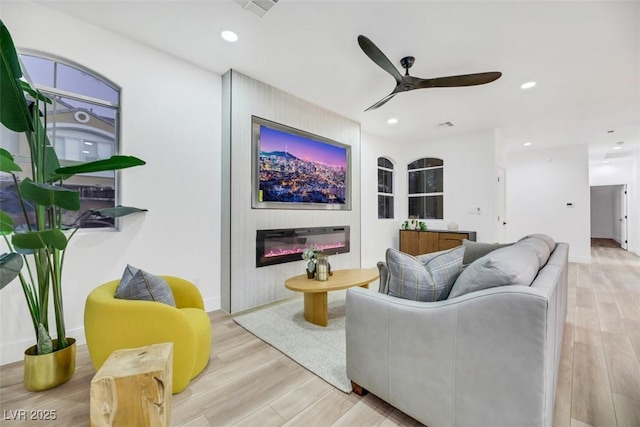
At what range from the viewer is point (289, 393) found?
169 cm

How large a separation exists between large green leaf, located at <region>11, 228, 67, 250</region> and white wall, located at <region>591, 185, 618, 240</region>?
14513 mm

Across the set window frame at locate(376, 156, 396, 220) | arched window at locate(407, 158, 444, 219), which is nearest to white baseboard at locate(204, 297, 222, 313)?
window frame at locate(376, 156, 396, 220)

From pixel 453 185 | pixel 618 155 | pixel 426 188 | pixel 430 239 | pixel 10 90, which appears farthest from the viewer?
pixel 618 155

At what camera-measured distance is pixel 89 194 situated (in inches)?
96.4

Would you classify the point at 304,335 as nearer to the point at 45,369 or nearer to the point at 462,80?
the point at 45,369

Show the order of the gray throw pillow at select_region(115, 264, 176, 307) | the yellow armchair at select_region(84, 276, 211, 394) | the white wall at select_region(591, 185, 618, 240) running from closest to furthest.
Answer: the yellow armchair at select_region(84, 276, 211, 394) → the gray throw pillow at select_region(115, 264, 176, 307) → the white wall at select_region(591, 185, 618, 240)

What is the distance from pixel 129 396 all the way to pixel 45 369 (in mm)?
1065

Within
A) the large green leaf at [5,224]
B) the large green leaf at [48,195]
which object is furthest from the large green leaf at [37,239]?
the large green leaf at [5,224]

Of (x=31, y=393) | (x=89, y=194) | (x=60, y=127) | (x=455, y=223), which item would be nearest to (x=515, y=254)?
(x=31, y=393)

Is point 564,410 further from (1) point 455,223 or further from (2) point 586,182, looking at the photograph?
(2) point 586,182

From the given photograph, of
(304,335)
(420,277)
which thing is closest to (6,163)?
(304,335)

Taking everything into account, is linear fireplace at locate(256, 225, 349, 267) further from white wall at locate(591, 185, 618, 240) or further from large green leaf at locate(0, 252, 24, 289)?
white wall at locate(591, 185, 618, 240)

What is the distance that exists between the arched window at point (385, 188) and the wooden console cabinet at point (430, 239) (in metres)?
0.60

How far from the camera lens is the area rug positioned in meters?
1.93
